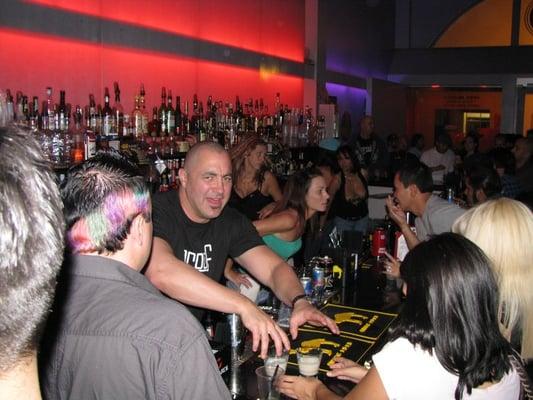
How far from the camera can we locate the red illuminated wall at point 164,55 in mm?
3873

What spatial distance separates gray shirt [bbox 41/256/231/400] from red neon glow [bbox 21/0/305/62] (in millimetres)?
3001

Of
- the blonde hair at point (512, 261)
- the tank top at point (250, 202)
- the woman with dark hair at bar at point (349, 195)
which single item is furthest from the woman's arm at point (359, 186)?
the blonde hair at point (512, 261)

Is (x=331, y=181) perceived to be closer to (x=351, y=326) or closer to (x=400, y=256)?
(x=400, y=256)

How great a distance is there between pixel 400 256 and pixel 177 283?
217 centimetres

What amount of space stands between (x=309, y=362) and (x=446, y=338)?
1.75 ft

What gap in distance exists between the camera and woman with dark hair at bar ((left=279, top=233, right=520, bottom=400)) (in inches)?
64.8

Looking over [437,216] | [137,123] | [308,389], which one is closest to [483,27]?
[437,216]

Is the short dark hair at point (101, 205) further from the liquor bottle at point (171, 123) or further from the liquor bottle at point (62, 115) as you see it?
the liquor bottle at point (171, 123)

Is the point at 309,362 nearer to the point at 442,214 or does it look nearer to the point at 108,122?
the point at 442,214

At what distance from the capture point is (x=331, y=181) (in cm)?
557

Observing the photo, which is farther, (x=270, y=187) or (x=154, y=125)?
(x=270, y=187)

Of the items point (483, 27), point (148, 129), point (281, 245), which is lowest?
point (281, 245)

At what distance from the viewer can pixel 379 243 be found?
390cm

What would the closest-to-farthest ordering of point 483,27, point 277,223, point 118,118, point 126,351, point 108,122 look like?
1. point 126,351
2. point 277,223
3. point 108,122
4. point 118,118
5. point 483,27
